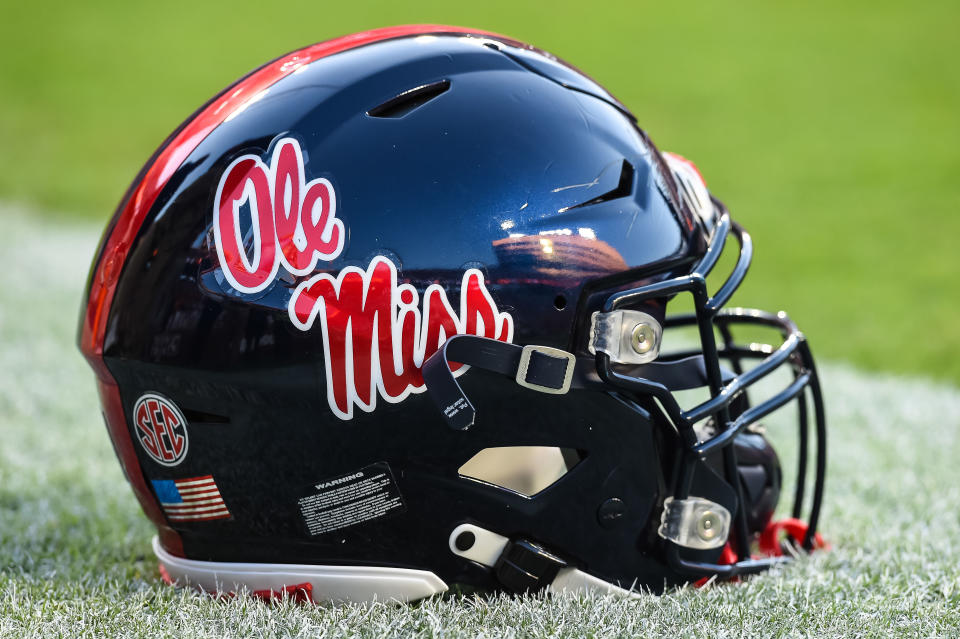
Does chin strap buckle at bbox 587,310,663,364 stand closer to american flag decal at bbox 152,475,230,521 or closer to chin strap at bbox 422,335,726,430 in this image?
chin strap at bbox 422,335,726,430

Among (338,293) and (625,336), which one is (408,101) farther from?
(625,336)

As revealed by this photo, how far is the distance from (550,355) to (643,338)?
0.18 meters

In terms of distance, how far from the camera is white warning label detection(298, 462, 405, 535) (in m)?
1.66

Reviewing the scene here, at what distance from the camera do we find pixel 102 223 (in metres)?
7.42

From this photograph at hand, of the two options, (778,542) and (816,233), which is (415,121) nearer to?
(778,542)

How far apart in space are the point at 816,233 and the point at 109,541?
22.6ft

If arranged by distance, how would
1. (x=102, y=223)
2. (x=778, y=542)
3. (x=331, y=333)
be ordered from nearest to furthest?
1. (x=331, y=333)
2. (x=778, y=542)
3. (x=102, y=223)

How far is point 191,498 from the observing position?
1.74 metres

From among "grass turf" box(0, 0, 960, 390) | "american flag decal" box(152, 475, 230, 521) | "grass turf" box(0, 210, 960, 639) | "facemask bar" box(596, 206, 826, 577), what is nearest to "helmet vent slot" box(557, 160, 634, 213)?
"facemask bar" box(596, 206, 826, 577)

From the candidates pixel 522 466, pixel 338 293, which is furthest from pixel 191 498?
pixel 522 466

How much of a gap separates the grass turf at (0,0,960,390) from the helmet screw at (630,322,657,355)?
3.38 m

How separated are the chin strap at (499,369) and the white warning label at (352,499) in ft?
0.53

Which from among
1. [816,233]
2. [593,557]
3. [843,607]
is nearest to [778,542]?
[843,607]

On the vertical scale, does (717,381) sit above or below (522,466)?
above
